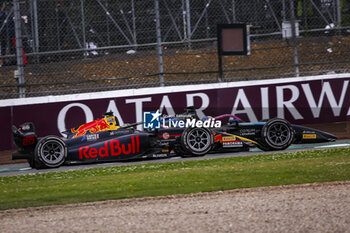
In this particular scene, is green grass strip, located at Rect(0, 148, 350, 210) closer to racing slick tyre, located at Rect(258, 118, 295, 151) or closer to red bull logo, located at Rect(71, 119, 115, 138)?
racing slick tyre, located at Rect(258, 118, 295, 151)

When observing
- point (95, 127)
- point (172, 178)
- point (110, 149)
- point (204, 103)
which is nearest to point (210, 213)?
point (172, 178)

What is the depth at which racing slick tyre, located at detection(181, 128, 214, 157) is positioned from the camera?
11.5 metres

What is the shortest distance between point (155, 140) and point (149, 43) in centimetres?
333

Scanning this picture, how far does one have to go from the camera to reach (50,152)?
449 inches

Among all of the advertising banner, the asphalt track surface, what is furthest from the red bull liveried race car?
the advertising banner

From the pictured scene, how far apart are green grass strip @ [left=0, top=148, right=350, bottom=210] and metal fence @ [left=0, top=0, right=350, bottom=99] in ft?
12.4

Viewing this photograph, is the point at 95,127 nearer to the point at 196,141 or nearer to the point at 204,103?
the point at 196,141

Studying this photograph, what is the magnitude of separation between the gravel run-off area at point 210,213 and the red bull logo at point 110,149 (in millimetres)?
4112

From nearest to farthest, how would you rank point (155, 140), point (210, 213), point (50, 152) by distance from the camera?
point (210, 213), point (50, 152), point (155, 140)

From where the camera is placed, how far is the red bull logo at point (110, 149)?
37.3ft

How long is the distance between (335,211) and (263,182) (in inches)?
72.5

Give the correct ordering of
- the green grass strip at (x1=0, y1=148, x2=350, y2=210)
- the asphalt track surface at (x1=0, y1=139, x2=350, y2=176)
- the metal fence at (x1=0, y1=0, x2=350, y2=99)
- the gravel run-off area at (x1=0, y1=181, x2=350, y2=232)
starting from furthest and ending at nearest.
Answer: the metal fence at (x1=0, y1=0, x2=350, y2=99)
the asphalt track surface at (x1=0, y1=139, x2=350, y2=176)
the green grass strip at (x1=0, y1=148, x2=350, y2=210)
the gravel run-off area at (x1=0, y1=181, x2=350, y2=232)

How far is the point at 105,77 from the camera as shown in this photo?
46.6 feet

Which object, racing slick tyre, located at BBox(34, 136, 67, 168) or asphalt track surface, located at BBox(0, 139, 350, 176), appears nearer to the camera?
racing slick tyre, located at BBox(34, 136, 67, 168)
